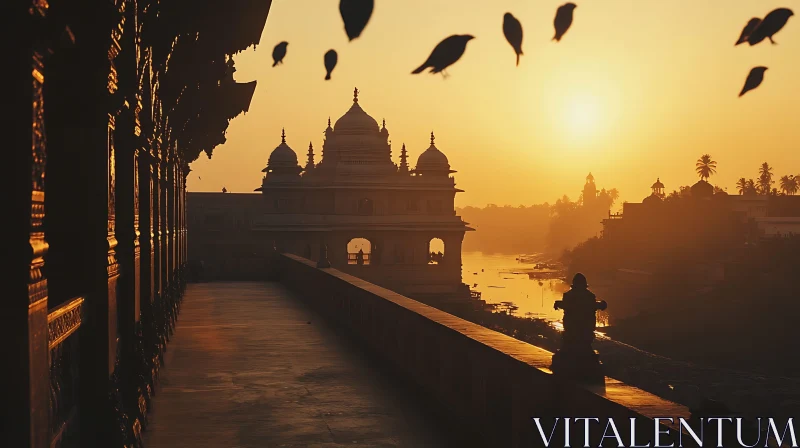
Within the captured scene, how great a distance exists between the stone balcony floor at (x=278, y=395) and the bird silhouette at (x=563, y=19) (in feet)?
20.8

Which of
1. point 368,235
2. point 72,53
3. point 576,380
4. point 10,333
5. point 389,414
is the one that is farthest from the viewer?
point 368,235

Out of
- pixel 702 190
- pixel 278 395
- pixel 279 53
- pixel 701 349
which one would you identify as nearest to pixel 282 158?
pixel 701 349

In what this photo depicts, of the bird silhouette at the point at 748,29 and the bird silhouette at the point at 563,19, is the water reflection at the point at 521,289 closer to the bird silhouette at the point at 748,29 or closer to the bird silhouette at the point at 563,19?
the bird silhouette at the point at 748,29

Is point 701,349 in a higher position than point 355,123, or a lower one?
lower

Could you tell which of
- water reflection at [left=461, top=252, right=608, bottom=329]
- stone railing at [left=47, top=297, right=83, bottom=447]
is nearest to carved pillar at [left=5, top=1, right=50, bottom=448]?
stone railing at [left=47, top=297, right=83, bottom=447]

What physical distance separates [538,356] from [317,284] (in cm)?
1347

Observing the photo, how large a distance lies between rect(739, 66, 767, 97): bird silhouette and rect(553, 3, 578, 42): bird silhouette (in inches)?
20.4

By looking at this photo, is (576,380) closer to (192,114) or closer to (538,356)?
(538,356)

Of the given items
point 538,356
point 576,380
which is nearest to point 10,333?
point 576,380

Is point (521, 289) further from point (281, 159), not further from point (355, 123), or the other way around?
point (281, 159)

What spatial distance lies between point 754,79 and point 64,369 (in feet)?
15.3

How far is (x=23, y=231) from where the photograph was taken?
434cm

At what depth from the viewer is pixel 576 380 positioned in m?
6.52

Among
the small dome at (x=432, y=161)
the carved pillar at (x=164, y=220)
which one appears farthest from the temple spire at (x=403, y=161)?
the carved pillar at (x=164, y=220)
